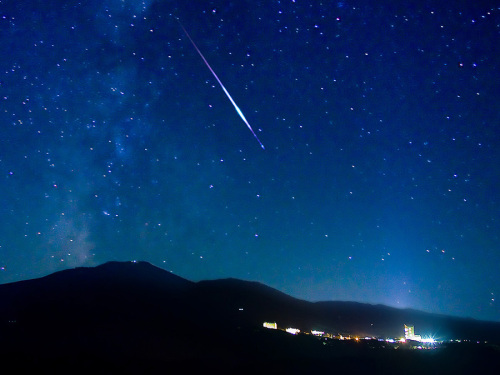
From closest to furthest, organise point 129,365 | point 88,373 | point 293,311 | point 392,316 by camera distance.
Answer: point 88,373
point 129,365
point 293,311
point 392,316

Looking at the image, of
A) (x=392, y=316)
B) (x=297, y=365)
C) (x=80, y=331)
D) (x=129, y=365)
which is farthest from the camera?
(x=392, y=316)

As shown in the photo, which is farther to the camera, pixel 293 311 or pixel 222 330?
pixel 293 311

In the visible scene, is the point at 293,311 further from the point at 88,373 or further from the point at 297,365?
the point at 88,373

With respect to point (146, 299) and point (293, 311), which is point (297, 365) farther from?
point (293, 311)

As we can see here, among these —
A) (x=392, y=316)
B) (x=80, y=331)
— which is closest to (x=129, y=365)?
(x=80, y=331)

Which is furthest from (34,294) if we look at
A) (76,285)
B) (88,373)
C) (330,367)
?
(330,367)

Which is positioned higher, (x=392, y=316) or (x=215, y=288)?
(x=215, y=288)
